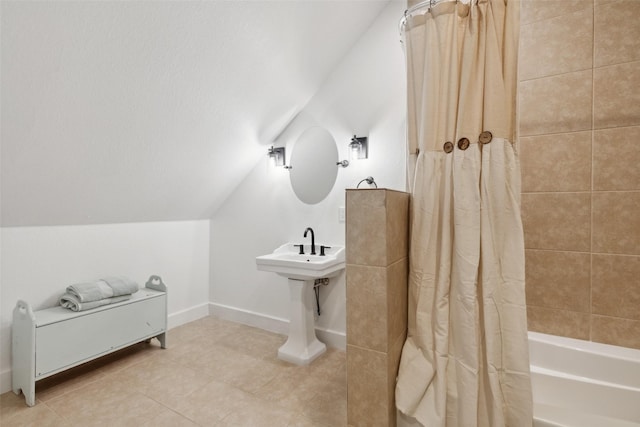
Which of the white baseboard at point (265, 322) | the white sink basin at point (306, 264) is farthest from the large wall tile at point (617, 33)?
the white baseboard at point (265, 322)

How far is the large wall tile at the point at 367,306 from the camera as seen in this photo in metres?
1.32

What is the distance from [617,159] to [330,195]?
1.76 metres

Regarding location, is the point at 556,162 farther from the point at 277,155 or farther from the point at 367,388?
the point at 277,155

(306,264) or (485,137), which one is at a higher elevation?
(485,137)

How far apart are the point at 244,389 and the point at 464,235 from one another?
1.63 m

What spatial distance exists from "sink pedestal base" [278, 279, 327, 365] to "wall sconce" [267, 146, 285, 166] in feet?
3.60

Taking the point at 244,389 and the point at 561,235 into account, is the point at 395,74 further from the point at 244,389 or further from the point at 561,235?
the point at 244,389

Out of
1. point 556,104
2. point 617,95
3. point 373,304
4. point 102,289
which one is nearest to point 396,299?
point 373,304

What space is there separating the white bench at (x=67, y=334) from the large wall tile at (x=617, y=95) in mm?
3171

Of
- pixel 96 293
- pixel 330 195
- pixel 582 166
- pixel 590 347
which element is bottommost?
pixel 590 347

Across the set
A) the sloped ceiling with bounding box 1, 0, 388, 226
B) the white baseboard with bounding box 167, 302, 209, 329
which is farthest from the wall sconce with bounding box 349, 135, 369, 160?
the white baseboard with bounding box 167, 302, 209, 329

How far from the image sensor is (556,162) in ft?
5.71

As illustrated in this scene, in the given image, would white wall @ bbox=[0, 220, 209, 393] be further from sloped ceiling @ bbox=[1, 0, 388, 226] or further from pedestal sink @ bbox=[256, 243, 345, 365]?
pedestal sink @ bbox=[256, 243, 345, 365]

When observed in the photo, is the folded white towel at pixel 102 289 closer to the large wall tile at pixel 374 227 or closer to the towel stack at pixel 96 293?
the towel stack at pixel 96 293
